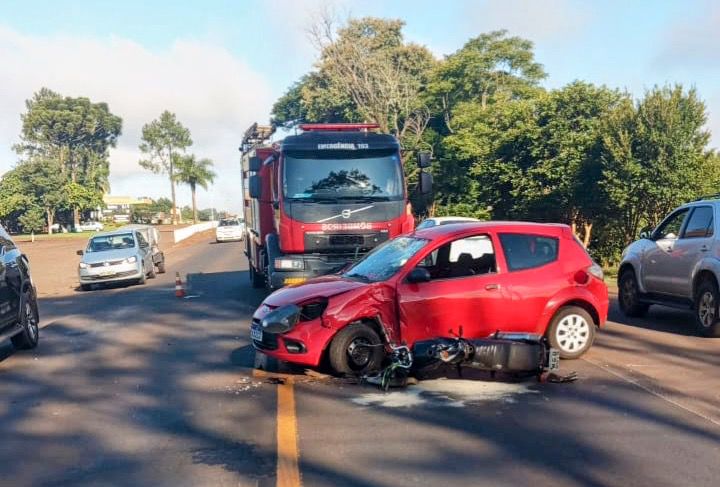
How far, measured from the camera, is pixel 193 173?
10312 centimetres

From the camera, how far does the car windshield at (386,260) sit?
9.09 m

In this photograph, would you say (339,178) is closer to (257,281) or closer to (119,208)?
(257,281)

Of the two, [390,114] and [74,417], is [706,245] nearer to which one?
[74,417]

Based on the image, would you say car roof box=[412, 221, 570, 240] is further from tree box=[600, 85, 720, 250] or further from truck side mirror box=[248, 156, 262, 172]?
tree box=[600, 85, 720, 250]

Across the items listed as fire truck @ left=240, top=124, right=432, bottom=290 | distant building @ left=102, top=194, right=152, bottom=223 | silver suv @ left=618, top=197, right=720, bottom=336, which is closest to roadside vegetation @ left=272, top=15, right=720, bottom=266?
fire truck @ left=240, top=124, right=432, bottom=290

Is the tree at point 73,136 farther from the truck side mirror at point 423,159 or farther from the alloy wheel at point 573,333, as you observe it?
the alloy wheel at point 573,333

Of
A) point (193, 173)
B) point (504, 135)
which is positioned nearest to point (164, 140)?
point (193, 173)

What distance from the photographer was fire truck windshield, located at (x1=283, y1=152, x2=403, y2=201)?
13.5 meters

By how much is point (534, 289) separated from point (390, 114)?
3943 centimetres

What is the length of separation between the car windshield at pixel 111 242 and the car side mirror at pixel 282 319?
645 inches

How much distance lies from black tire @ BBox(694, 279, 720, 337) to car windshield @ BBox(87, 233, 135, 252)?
55.8 feet

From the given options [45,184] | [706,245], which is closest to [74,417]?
[706,245]

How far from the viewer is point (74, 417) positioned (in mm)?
7406

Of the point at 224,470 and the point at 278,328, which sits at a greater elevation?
the point at 278,328
